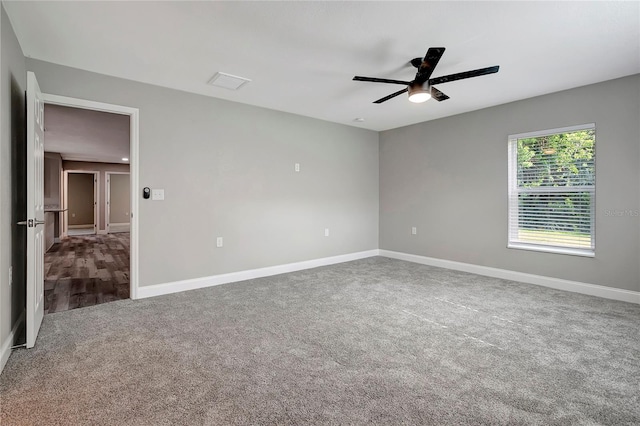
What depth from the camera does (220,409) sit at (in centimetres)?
166

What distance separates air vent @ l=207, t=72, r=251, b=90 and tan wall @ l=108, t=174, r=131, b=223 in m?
10.1

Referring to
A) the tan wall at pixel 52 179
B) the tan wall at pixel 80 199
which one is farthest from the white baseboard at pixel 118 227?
the tan wall at pixel 52 179

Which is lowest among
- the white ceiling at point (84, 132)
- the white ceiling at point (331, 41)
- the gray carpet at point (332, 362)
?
the gray carpet at point (332, 362)

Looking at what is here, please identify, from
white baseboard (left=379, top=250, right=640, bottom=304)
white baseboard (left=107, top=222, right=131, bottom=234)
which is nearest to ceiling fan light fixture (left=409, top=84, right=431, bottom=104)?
white baseboard (left=379, top=250, right=640, bottom=304)

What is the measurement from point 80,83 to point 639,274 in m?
6.10

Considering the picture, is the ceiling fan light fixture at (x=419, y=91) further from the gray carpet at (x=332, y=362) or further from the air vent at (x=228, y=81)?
the gray carpet at (x=332, y=362)

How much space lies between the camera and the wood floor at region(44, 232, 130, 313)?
11.7 feet

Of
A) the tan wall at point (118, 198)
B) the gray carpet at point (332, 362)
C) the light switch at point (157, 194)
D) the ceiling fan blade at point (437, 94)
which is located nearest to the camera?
the gray carpet at point (332, 362)

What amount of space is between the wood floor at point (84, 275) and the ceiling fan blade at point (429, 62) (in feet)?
12.7

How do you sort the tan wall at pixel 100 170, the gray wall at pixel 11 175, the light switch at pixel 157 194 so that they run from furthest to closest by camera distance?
the tan wall at pixel 100 170
the light switch at pixel 157 194
the gray wall at pixel 11 175

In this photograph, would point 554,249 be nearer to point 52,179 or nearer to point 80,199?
point 52,179

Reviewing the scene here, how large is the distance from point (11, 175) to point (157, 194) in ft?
4.47

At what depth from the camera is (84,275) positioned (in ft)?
15.4

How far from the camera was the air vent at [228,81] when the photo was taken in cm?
339
